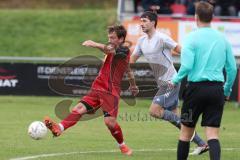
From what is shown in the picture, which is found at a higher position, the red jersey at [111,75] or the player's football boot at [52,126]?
the red jersey at [111,75]

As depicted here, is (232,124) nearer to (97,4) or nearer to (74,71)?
(74,71)

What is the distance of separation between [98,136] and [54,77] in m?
6.84

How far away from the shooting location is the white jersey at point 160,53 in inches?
482

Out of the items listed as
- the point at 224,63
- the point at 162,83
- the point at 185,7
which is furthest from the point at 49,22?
the point at 224,63

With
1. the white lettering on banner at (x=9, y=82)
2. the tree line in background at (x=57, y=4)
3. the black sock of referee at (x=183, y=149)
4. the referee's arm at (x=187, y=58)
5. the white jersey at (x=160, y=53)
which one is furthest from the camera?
the tree line in background at (x=57, y=4)

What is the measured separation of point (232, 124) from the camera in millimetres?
16047

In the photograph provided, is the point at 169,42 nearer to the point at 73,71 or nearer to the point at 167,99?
the point at 167,99

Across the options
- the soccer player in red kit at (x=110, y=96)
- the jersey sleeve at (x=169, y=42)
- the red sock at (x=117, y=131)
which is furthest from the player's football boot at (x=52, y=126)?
the jersey sleeve at (x=169, y=42)

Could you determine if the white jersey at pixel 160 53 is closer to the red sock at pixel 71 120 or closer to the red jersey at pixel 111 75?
the red jersey at pixel 111 75

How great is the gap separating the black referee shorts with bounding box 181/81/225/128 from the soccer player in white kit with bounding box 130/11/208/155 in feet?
9.23

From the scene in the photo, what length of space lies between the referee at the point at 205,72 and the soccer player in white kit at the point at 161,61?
284cm

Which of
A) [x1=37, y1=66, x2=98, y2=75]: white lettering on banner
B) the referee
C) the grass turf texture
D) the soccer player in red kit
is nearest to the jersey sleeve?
the soccer player in red kit

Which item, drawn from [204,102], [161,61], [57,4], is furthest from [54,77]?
[57,4]

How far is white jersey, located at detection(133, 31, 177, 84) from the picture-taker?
12.2 m
